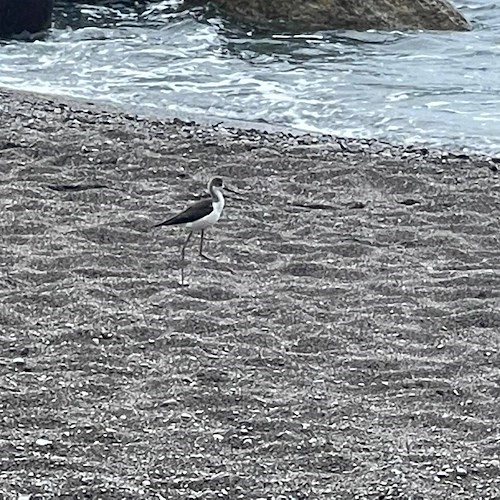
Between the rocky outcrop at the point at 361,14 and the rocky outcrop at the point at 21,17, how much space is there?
2.52 m

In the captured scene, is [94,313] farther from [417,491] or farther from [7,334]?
[417,491]

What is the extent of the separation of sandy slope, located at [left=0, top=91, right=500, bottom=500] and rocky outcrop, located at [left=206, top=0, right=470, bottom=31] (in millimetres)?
5501

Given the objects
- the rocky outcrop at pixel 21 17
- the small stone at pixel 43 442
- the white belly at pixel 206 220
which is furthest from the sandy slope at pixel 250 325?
the rocky outcrop at pixel 21 17

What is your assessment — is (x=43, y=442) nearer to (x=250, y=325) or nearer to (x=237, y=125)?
(x=250, y=325)

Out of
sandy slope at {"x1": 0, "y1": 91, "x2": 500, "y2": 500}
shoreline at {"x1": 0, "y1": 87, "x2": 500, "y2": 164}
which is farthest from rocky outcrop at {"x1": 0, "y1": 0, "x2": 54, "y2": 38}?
sandy slope at {"x1": 0, "y1": 91, "x2": 500, "y2": 500}

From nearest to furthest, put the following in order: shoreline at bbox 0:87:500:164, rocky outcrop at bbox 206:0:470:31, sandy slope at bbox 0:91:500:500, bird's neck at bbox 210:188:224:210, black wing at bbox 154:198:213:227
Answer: sandy slope at bbox 0:91:500:500, black wing at bbox 154:198:213:227, bird's neck at bbox 210:188:224:210, shoreline at bbox 0:87:500:164, rocky outcrop at bbox 206:0:470:31

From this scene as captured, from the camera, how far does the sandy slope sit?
3979mm

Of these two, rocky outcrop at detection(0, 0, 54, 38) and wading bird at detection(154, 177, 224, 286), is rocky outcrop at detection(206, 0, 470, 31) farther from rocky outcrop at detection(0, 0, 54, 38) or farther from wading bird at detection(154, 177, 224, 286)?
wading bird at detection(154, 177, 224, 286)

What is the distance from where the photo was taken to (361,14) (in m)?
13.6

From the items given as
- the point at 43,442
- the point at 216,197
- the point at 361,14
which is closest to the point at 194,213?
the point at 216,197

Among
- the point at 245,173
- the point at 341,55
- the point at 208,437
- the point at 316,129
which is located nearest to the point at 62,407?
the point at 208,437

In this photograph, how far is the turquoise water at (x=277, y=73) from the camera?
32.4 feet

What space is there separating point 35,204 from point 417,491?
3.59 meters

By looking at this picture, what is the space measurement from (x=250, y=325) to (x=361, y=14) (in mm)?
8925
